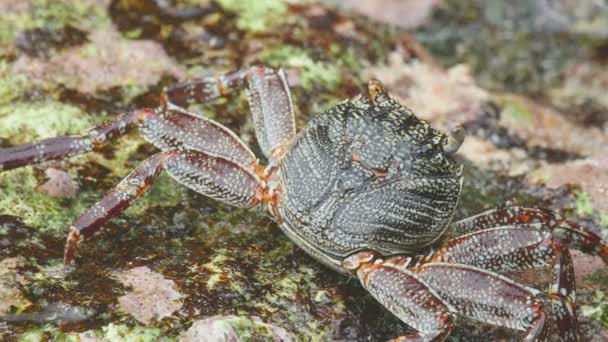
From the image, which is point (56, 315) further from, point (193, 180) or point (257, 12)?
point (257, 12)

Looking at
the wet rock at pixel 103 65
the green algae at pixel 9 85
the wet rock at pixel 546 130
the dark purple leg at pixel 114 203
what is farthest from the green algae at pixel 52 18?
the wet rock at pixel 546 130

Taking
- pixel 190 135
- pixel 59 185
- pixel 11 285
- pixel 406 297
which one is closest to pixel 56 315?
pixel 11 285

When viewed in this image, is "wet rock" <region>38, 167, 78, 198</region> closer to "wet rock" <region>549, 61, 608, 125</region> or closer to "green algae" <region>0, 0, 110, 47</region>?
"green algae" <region>0, 0, 110, 47</region>

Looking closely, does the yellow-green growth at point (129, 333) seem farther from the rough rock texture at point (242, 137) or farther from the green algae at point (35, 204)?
the green algae at point (35, 204)

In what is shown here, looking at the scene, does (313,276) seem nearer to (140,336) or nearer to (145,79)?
(140,336)

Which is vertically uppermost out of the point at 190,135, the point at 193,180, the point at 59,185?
the point at 190,135

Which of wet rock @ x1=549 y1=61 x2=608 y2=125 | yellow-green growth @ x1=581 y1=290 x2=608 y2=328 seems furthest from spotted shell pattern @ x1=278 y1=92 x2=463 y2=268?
wet rock @ x1=549 y1=61 x2=608 y2=125
